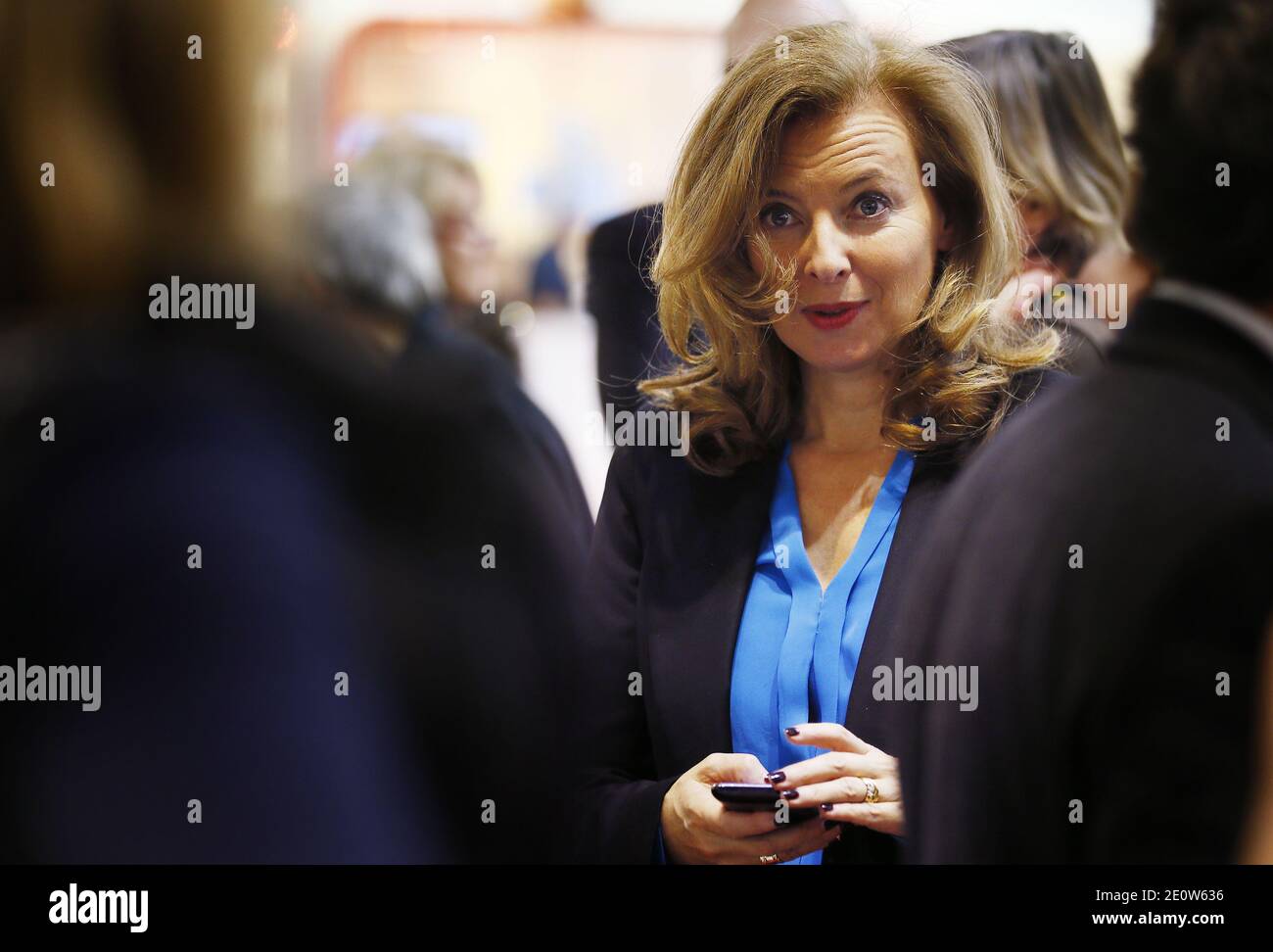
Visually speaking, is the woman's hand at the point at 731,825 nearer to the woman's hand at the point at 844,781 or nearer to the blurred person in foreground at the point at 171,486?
the woman's hand at the point at 844,781

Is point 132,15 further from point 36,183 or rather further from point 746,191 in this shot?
point 746,191

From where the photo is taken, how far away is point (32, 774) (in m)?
1.35

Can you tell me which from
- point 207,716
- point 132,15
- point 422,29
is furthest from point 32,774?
point 422,29

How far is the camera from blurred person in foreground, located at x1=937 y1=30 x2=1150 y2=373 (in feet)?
5.34

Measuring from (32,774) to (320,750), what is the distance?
0.49 metres

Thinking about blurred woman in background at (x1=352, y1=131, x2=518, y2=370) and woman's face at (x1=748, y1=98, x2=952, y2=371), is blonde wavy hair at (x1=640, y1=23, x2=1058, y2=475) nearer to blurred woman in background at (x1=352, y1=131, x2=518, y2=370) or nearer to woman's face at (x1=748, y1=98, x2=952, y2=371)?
woman's face at (x1=748, y1=98, x2=952, y2=371)

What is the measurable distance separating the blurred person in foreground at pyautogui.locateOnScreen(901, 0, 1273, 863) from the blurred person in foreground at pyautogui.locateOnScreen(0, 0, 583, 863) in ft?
2.26

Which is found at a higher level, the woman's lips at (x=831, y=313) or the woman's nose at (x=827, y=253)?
the woman's nose at (x=827, y=253)

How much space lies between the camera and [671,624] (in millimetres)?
1655

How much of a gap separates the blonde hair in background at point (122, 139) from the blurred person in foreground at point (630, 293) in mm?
545

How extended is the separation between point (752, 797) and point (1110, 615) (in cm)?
49

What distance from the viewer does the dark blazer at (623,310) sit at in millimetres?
1689

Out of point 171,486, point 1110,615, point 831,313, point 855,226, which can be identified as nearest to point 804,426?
point 831,313

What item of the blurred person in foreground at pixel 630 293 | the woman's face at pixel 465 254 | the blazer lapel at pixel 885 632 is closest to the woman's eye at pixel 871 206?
the blurred person in foreground at pixel 630 293
